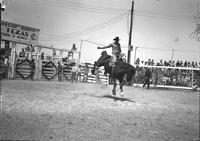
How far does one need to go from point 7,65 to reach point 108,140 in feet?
55.7

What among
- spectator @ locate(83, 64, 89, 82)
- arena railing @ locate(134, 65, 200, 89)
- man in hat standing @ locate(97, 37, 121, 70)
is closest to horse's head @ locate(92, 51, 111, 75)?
man in hat standing @ locate(97, 37, 121, 70)

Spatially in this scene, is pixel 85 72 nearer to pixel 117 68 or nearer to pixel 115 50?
pixel 117 68

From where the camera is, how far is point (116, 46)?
1214 centimetres

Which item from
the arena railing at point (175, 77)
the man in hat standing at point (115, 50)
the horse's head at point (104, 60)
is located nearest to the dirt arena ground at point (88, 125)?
the man in hat standing at point (115, 50)

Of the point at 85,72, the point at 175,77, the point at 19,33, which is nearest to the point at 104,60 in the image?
the point at 19,33

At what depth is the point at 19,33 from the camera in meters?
22.9

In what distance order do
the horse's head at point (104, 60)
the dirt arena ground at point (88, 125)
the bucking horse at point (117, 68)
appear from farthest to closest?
the horse's head at point (104, 60) → the bucking horse at point (117, 68) → the dirt arena ground at point (88, 125)

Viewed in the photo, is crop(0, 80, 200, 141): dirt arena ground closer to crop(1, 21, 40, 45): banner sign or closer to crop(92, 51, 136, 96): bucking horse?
crop(92, 51, 136, 96): bucking horse

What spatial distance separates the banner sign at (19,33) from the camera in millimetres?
21906

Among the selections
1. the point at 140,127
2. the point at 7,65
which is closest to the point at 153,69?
the point at 7,65

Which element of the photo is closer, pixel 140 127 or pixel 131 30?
pixel 140 127

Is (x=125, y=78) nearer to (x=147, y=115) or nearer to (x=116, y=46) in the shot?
(x=116, y=46)

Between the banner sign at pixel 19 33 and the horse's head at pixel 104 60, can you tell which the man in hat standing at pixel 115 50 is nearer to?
the horse's head at pixel 104 60

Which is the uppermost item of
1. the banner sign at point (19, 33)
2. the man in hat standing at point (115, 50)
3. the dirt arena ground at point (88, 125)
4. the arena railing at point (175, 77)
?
the banner sign at point (19, 33)
